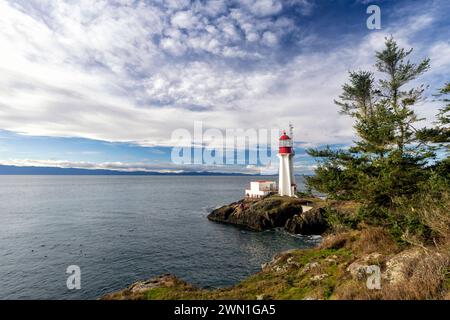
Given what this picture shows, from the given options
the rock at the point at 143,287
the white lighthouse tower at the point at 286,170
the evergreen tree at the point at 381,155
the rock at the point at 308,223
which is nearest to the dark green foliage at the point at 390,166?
the evergreen tree at the point at 381,155

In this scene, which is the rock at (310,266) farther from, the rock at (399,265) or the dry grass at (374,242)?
the rock at (399,265)

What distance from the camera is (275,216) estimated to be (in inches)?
1731

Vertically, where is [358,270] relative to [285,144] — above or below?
below

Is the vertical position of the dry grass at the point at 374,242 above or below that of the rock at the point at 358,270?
above

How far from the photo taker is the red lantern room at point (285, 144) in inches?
2266

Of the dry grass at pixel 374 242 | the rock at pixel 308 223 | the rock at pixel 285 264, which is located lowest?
the rock at pixel 308 223

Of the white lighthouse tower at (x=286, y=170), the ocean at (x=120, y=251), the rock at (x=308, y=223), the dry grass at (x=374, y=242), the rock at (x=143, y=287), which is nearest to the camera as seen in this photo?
the dry grass at (x=374, y=242)

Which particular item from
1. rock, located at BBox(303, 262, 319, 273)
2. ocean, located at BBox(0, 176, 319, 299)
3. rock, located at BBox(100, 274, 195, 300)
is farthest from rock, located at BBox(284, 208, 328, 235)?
rock, located at BBox(100, 274, 195, 300)

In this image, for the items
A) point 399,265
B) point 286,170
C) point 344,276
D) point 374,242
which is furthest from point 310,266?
point 286,170

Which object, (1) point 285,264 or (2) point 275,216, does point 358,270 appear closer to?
(1) point 285,264

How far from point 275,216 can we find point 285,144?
21.5 m
